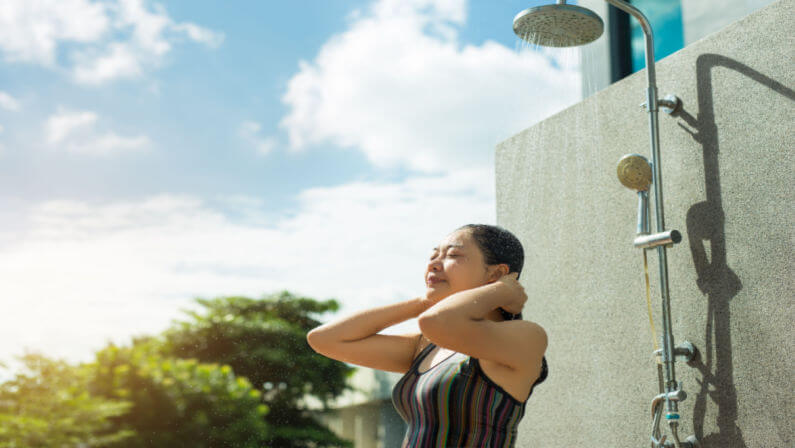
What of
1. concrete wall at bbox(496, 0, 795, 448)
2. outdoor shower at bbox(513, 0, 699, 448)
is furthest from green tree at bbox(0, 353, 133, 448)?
outdoor shower at bbox(513, 0, 699, 448)

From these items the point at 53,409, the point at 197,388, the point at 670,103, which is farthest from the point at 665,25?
the point at 53,409

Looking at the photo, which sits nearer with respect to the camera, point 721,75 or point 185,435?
point 721,75

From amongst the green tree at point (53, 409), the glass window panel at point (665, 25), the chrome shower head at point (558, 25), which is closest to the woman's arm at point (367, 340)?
the chrome shower head at point (558, 25)

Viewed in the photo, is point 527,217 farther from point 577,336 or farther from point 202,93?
point 202,93

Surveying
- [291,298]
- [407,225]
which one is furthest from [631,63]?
[407,225]

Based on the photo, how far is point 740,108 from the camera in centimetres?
178

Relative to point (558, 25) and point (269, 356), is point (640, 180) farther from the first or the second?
point (269, 356)

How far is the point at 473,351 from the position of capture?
116cm

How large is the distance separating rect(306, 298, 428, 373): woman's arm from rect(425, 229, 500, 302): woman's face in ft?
0.36

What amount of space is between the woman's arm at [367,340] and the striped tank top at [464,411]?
0.22 m

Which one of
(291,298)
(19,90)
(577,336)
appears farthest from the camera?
(19,90)

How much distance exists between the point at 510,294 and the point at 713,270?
84 centimetres

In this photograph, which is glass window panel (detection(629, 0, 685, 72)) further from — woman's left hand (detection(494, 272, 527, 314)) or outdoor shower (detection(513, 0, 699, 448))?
woman's left hand (detection(494, 272, 527, 314))

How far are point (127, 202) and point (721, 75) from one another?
807 centimetres
